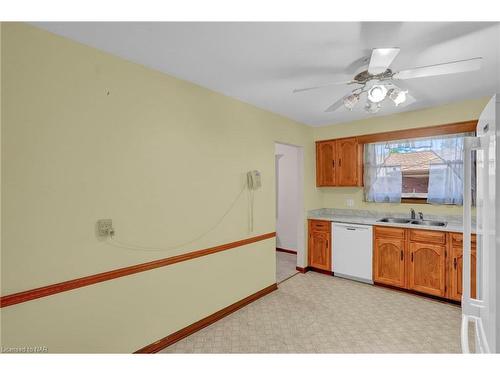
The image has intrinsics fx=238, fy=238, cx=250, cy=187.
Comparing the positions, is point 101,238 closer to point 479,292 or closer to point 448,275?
point 479,292

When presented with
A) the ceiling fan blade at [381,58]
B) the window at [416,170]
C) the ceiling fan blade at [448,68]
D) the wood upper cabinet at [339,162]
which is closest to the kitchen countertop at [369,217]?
the window at [416,170]

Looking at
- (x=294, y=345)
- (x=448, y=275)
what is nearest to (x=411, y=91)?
(x=448, y=275)

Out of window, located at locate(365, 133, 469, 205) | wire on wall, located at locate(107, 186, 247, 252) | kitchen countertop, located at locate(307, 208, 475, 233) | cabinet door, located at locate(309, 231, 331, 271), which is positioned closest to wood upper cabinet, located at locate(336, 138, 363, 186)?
window, located at locate(365, 133, 469, 205)

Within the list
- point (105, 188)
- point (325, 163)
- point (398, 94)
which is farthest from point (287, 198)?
point (105, 188)

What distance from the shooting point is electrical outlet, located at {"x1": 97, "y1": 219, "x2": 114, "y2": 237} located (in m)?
1.76

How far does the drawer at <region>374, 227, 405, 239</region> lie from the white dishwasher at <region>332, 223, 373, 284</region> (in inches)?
4.1

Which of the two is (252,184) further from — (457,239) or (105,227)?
(457,239)

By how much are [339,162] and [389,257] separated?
1.64 metres

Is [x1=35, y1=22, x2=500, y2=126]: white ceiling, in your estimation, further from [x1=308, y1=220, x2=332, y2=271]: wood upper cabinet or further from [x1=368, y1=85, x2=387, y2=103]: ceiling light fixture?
[x1=308, y1=220, x2=332, y2=271]: wood upper cabinet

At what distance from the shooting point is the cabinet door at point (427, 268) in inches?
115

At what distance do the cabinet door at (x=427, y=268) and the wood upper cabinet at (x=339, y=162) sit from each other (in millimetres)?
1269

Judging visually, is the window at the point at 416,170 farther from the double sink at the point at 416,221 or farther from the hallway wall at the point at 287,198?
the hallway wall at the point at 287,198

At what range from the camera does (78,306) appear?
1.67m
